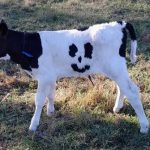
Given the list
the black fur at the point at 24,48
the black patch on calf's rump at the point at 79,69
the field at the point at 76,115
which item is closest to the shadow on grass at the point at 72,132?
the field at the point at 76,115

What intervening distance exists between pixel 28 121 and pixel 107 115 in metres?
1.13

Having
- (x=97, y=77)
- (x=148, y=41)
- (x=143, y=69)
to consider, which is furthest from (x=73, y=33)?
(x=148, y=41)

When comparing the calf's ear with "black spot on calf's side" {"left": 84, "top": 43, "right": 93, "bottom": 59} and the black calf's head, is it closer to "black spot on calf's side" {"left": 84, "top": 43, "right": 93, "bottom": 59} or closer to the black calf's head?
the black calf's head

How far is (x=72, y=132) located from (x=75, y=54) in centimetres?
105

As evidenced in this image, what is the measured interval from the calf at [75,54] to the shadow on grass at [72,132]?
10.7 inches

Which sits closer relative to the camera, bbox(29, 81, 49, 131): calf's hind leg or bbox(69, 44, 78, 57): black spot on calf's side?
bbox(69, 44, 78, 57): black spot on calf's side

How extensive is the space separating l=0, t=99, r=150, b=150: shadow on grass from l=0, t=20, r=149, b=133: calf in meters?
0.27

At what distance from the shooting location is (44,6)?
497 inches

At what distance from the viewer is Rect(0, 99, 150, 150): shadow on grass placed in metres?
6.23

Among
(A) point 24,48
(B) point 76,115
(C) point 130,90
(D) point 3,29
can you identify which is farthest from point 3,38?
(C) point 130,90

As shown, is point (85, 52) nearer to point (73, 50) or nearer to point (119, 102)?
point (73, 50)

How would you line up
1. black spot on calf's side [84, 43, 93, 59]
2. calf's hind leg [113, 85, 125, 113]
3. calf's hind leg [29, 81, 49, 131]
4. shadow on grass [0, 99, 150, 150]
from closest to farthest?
1. shadow on grass [0, 99, 150, 150]
2. black spot on calf's side [84, 43, 93, 59]
3. calf's hind leg [29, 81, 49, 131]
4. calf's hind leg [113, 85, 125, 113]

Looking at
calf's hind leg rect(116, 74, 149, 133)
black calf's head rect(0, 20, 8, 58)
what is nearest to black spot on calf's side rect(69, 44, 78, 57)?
calf's hind leg rect(116, 74, 149, 133)

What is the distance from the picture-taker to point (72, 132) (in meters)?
6.48
